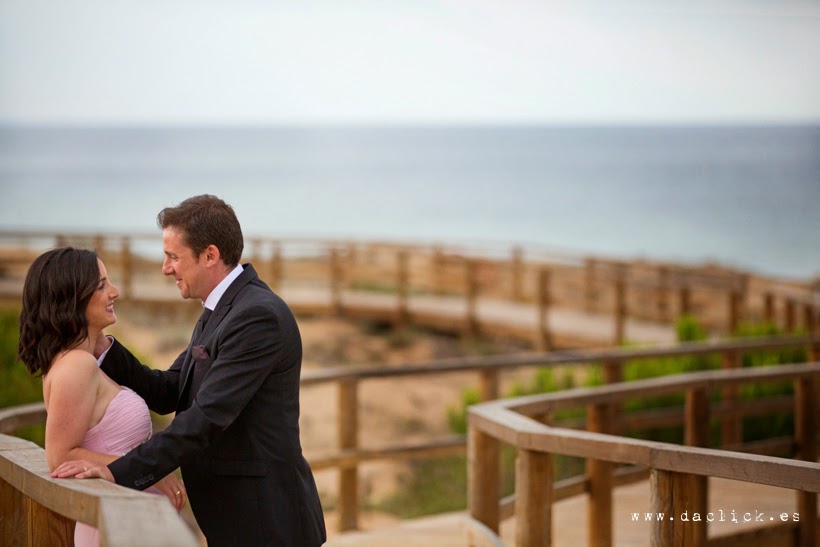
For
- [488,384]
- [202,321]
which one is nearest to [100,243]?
[488,384]

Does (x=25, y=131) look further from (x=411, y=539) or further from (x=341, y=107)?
(x=411, y=539)

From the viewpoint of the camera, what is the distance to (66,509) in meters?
2.37

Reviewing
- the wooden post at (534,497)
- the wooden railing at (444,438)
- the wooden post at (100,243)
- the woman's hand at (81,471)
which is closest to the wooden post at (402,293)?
the wooden post at (100,243)

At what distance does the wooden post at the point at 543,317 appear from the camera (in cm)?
1389

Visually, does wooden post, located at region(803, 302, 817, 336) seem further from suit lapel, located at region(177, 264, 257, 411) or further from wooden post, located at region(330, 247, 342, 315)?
suit lapel, located at region(177, 264, 257, 411)

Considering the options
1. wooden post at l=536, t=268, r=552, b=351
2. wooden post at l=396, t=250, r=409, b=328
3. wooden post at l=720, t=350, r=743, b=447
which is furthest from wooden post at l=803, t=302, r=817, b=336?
wooden post at l=396, t=250, r=409, b=328

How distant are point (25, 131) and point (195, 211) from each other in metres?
165

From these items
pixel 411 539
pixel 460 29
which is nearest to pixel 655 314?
pixel 411 539

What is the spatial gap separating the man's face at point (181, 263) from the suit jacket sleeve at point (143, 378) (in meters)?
0.31

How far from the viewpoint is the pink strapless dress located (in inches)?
105

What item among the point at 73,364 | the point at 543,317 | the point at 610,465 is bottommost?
the point at 543,317

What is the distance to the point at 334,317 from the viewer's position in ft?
52.5

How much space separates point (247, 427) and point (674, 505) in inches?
46.5

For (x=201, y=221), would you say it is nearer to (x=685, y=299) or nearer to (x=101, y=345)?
(x=101, y=345)
